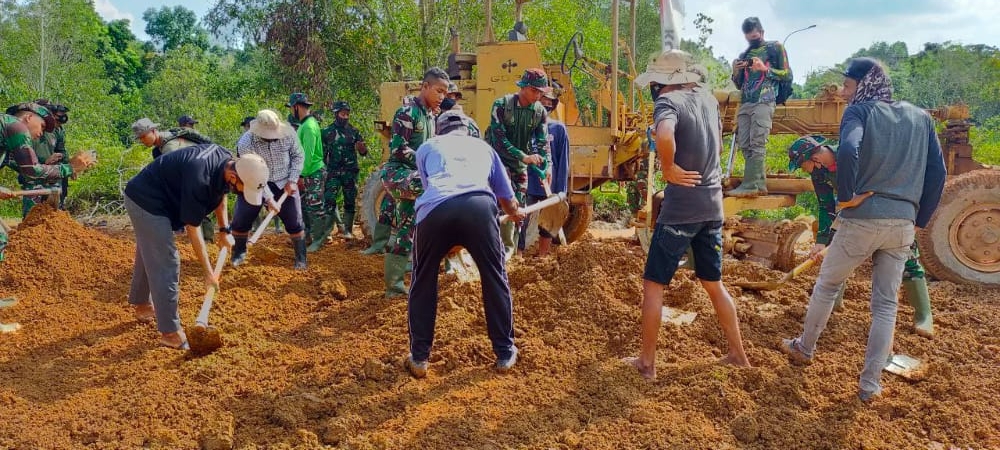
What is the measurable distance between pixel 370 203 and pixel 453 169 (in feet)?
14.7

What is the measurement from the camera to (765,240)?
660 centimetres

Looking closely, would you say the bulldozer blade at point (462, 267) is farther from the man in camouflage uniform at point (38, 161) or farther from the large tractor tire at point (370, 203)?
the man in camouflage uniform at point (38, 161)

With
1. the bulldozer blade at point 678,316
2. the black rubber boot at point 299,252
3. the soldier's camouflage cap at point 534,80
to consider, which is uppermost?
the soldier's camouflage cap at point 534,80

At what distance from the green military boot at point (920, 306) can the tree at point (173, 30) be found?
36.9m

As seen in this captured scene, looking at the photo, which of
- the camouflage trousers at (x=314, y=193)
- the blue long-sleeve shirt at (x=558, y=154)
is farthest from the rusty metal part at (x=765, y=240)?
the camouflage trousers at (x=314, y=193)

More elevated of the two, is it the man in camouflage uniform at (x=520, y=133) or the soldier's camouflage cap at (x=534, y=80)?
the soldier's camouflage cap at (x=534, y=80)

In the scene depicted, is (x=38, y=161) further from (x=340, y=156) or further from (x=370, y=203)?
(x=370, y=203)

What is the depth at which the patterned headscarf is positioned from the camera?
3.58m

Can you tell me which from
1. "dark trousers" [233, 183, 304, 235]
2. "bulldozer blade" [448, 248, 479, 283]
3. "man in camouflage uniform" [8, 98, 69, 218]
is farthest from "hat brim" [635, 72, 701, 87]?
"man in camouflage uniform" [8, 98, 69, 218]

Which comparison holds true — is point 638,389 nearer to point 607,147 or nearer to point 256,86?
point 607,147

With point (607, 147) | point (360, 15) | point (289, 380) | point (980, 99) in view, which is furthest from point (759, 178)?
point (980, 99)

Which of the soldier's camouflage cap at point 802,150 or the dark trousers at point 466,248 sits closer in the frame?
the dark trousers at point 466,248

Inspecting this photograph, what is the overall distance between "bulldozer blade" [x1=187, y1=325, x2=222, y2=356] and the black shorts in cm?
255

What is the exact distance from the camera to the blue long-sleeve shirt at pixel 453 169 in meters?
3.47
